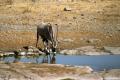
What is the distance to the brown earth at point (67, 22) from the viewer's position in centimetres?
2962

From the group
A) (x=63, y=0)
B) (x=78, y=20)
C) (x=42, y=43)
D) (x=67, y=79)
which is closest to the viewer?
(x=67, y=79)

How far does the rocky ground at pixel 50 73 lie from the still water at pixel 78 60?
2.69 metres

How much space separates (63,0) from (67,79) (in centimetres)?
3349

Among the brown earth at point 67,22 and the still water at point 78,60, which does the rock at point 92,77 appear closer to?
the still water at point 78,60

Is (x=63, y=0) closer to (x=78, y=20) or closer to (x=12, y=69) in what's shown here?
(x=78, y=20)

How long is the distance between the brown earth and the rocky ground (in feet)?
27.6

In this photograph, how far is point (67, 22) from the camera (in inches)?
1519

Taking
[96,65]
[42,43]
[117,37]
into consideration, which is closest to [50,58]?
[96,65]

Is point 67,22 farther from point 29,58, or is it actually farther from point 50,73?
point 50,73

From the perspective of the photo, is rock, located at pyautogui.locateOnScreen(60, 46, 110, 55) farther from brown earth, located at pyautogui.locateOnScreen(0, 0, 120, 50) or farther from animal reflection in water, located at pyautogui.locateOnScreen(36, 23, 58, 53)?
brown earth, located at pyautogui.locateOnScreen(0, 0, 120, 50)

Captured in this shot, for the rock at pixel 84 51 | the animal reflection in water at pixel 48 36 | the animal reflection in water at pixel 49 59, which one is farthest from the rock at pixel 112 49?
the animal reflection in water at pixel 49 59

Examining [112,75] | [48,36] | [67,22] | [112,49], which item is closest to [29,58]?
[48,36]

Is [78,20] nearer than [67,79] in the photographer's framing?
No

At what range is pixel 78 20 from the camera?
39.5 m
